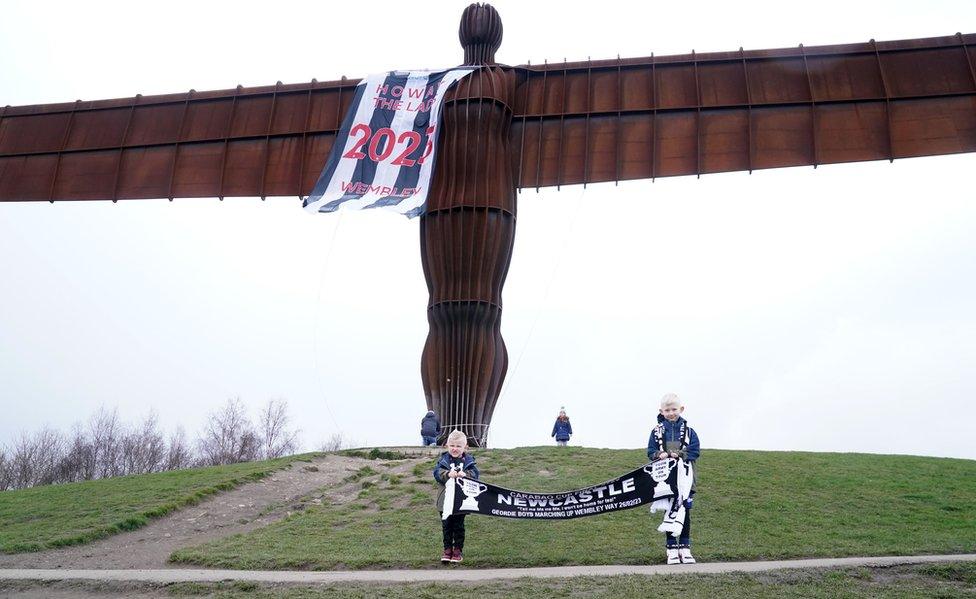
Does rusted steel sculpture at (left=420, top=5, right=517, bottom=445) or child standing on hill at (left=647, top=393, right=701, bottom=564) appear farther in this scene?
rusted steel sculpture at (left=420, top=5, right=517, bottom=445)

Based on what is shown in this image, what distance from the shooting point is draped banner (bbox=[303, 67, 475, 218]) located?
22.5m

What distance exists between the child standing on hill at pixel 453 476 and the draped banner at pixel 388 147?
13208mm

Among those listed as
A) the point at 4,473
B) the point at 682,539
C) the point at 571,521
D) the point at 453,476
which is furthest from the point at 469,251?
the point at 4,473

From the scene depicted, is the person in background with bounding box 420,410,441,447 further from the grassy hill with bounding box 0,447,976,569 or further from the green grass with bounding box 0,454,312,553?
the green grass with bounding box 0,454,312,553

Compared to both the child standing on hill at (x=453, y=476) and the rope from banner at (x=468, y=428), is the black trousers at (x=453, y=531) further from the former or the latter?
the rope from banner at (x=468, y=428)

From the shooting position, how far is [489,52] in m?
24.2

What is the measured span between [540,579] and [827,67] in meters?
19.3

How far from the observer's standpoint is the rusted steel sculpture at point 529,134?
2156 cm

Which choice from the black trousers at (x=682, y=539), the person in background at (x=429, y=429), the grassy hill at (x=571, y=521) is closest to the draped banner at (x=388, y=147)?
the person in background at (x=429, y=429)

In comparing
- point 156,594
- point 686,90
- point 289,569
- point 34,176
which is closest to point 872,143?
point 686,90

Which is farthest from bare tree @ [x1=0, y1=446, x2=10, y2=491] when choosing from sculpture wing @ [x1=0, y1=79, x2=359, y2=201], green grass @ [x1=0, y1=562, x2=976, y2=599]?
green grass @ [x1=0, y1=562, x2=976, y2=599]

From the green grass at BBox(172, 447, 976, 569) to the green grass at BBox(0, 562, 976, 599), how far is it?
1.32m

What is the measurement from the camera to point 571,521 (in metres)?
11.7

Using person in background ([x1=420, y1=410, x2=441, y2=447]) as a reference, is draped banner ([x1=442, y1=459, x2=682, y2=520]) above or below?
below
